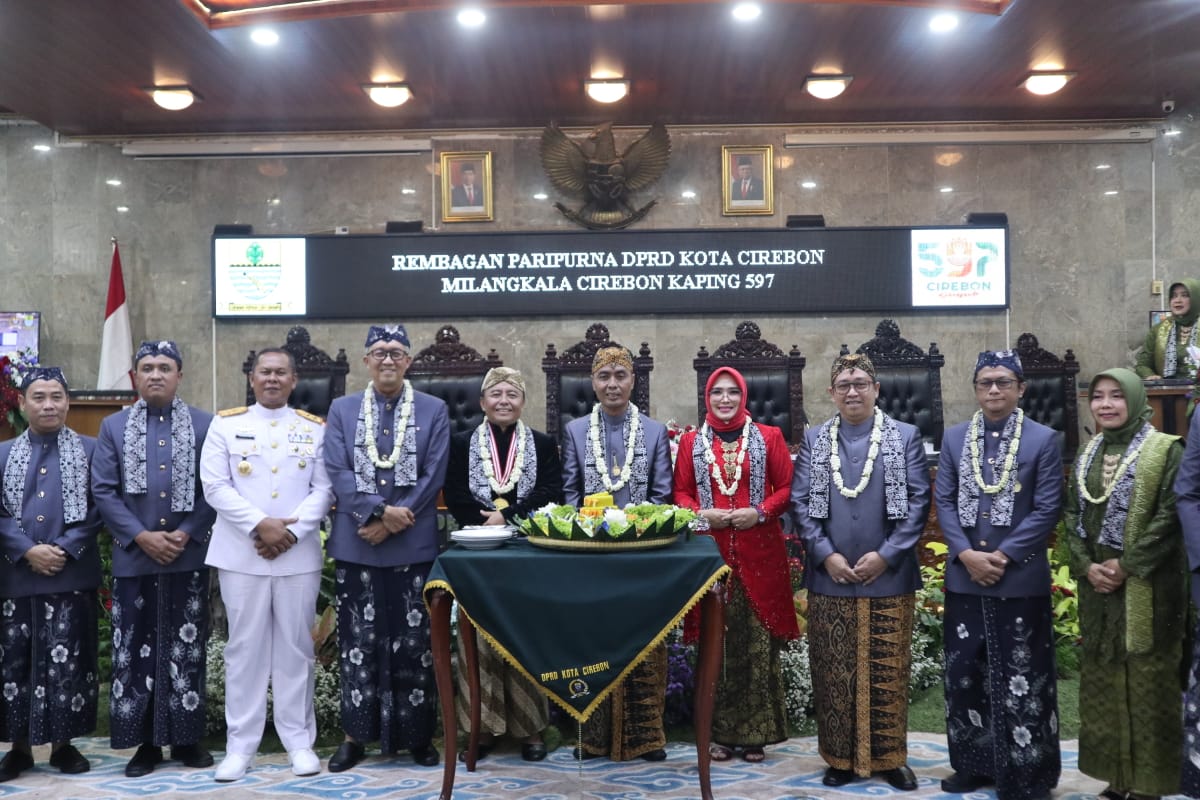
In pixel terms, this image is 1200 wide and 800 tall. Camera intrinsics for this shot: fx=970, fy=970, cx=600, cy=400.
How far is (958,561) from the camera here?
10.7ft

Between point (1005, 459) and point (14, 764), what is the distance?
3703 millimetres

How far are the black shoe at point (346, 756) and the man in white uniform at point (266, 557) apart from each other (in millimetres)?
64

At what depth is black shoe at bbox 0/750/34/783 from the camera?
139 inches

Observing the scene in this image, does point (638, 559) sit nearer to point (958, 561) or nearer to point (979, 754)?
point (958, 561)

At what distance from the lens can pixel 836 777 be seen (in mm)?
3336

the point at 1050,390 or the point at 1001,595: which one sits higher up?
the point at 1050,390

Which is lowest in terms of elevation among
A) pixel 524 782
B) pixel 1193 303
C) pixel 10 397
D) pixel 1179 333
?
pixel 524 782

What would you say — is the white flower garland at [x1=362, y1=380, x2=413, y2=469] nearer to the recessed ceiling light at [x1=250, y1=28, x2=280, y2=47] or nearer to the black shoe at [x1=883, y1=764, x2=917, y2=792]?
the black shoe at [x1=883, y1=764, x2=917, y2=792]

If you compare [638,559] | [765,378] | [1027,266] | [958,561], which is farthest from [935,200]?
[638,559]

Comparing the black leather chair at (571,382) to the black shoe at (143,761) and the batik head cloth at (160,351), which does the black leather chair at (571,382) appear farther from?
the black shoe at (143,761)

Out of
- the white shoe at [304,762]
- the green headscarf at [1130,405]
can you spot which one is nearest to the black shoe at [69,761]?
the white shoe at [304,762]

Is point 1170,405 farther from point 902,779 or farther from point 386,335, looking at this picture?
point 386,335

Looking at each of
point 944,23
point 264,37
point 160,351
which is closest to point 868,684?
point 160,351

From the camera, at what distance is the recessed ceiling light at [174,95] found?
724 centimetres
